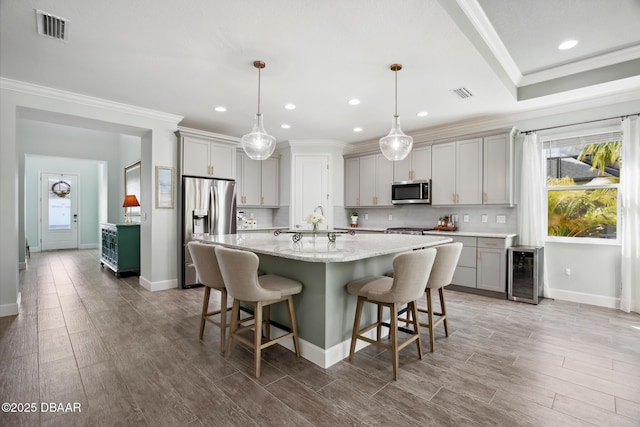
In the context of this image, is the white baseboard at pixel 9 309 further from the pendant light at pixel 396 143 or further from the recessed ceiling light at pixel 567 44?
the recessed ceiling light at pixel 567 44

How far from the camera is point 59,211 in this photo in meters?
9.30

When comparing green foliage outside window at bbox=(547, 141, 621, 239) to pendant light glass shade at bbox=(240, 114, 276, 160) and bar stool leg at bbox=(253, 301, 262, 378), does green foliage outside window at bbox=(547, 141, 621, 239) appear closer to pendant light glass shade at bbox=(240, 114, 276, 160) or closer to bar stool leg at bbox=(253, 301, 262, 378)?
pendant light glass shade at bbox=(240, 114, 276, 160)

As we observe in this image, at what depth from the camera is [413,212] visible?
223 inches

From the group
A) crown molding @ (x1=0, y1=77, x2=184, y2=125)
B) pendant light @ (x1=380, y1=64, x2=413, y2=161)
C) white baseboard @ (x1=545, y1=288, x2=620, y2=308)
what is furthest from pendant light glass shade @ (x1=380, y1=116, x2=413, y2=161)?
crown molding @ (x1=0, y1=77, x2=184, y2=125)

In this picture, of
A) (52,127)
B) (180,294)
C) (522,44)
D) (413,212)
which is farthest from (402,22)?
(52,127)

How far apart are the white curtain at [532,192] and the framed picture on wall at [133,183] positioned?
23.5 feet

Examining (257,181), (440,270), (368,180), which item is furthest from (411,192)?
(257,181)

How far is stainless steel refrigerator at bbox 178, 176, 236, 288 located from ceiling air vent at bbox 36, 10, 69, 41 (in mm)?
2352

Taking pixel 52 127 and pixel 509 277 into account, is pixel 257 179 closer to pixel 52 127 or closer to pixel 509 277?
pixel 509 277

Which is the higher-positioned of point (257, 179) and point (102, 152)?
point (102, 152)

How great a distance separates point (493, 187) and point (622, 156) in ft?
4.53

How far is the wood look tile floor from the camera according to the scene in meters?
1.78

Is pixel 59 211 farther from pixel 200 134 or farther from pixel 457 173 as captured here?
pixel 457 173

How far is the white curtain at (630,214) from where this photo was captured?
3572 mm
